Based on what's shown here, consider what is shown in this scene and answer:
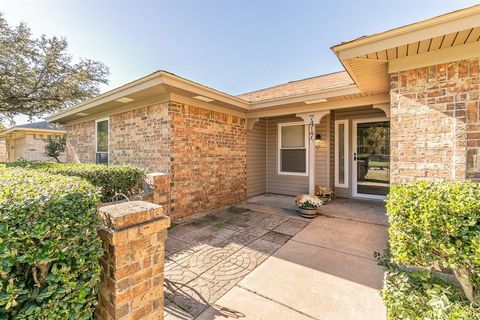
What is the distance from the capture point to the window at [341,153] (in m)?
7.16

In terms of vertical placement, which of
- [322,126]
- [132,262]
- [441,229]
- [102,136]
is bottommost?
[132,262]

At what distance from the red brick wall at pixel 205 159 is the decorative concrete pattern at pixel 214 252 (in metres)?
0.56

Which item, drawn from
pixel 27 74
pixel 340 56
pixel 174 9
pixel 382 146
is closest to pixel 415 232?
pixel 340 56

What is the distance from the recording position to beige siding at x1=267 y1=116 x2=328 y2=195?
709 cm

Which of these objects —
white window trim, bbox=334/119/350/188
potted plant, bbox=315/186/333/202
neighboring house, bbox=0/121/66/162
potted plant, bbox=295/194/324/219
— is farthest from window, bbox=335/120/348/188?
neighboring house, bbox=0/121/66/162

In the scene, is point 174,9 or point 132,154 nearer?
point 132,154

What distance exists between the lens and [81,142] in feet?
27.4

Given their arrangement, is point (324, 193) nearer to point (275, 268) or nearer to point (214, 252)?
point (275, 268)

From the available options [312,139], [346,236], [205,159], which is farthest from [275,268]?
[312,139]

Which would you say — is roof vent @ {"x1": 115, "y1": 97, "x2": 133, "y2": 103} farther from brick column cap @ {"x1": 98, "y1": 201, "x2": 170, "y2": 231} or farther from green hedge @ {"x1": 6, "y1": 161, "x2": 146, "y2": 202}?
brick column cap @ {"x1": 98, "y1": 201, "x2": 170, "y2": 231}

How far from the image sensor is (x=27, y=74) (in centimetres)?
995

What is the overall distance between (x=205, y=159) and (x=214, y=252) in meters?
2.77

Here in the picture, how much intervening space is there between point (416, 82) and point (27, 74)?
1403 centimetres

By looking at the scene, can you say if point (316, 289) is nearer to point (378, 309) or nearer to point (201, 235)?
point (378, 309)
